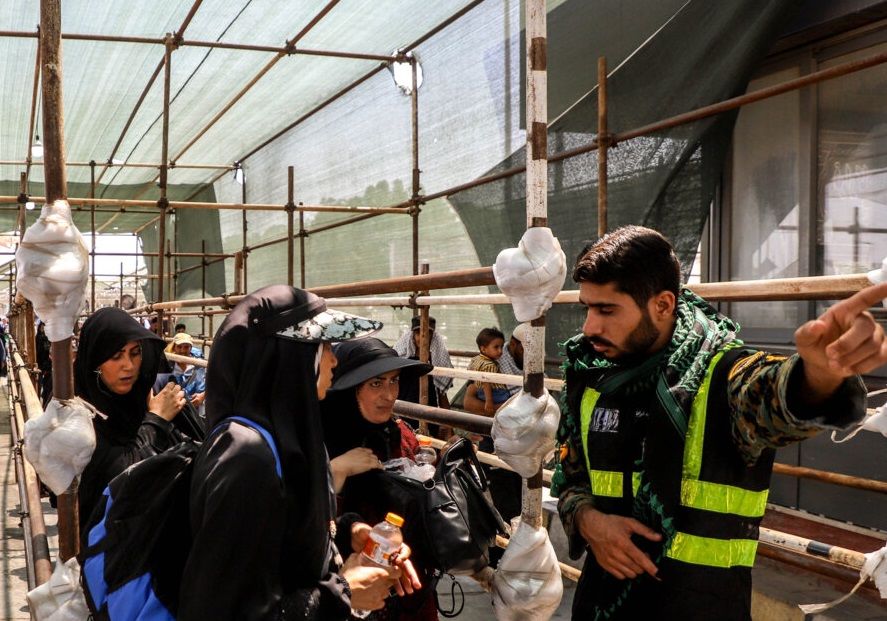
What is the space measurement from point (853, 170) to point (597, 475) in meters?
3.77

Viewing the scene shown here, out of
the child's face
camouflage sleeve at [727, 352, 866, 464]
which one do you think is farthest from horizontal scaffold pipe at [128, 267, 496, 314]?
the child's face

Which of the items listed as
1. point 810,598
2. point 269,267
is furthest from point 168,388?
point 269,267

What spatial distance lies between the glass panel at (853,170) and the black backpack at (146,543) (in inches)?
161

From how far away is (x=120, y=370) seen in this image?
10.7 ft

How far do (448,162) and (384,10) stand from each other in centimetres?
141

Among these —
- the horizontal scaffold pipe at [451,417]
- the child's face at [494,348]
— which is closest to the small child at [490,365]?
the child's face at [494,348]

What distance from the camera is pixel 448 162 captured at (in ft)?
24.3

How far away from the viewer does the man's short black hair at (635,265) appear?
5.65ft

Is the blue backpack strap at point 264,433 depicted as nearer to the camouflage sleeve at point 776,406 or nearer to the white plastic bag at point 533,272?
the white plastic bag at point 533,272

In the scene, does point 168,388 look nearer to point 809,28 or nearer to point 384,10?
point 809,28

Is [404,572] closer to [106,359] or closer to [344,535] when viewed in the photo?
[344,535]

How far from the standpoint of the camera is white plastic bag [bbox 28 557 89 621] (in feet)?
6.48

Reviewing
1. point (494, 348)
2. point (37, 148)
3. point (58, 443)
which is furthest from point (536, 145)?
point (37, 148)

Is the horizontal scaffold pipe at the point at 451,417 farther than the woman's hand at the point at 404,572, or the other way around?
the horizontal scaffold pipe at the point at 451,417
